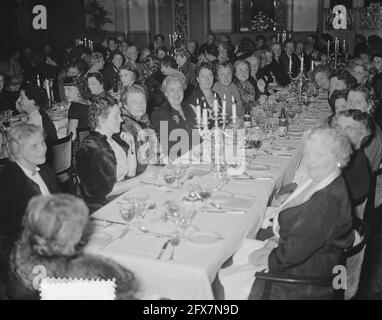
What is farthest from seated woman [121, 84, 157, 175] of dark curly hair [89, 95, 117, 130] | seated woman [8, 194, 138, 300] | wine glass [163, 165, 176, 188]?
seated woman [8, 194, 138, 300]

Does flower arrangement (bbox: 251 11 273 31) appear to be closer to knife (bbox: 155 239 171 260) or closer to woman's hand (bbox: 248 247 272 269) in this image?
woman's hand (bbox: 248 247 272 269)

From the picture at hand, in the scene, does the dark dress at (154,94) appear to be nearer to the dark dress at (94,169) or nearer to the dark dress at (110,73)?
the dark dress at (110,73)

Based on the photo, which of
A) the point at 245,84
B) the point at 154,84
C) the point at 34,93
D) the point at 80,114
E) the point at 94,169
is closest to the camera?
the point at 94,169

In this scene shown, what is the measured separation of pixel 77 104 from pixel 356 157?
2846mm

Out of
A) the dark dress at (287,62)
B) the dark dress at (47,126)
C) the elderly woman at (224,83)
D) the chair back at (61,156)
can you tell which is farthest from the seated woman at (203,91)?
the dark dress at (287,62)

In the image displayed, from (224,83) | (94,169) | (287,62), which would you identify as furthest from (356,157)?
(287,62)

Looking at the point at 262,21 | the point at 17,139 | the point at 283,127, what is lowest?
the point at 283,127

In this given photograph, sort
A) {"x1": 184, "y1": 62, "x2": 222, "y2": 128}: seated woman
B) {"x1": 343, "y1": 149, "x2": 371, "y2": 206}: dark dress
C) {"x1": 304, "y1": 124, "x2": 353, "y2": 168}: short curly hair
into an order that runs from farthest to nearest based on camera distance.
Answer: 1. {"x1": 184, "y1": 62, "x2": 222, "y2": 128}: seated woman
2. {"x1": 343, "y1": 149, "x2": 371, "y2": 206}: dark dress
3. {"x1": 304, "y1": 124, "x2": 353, "y2": 168}: short curly hair

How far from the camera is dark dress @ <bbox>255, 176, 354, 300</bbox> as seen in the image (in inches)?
87.4

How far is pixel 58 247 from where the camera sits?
5.53 feet

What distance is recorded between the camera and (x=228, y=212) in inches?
103

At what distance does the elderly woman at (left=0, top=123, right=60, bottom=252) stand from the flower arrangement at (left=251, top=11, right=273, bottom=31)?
→ 11.8m

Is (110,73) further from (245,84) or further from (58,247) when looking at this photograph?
(58,247)
